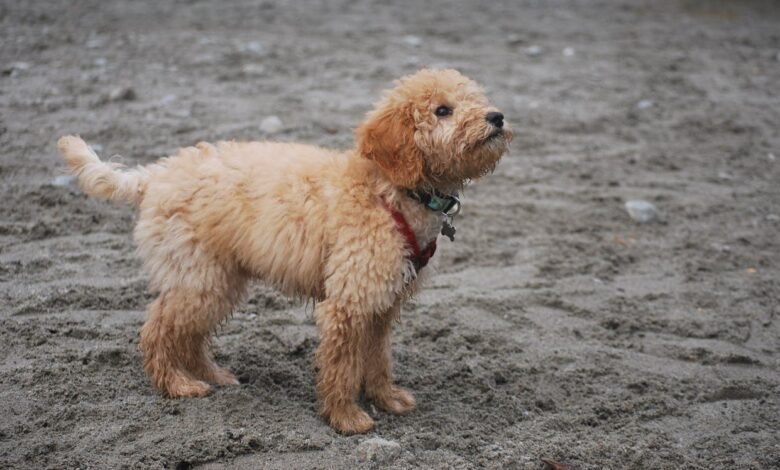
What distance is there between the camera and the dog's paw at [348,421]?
4.09 metres

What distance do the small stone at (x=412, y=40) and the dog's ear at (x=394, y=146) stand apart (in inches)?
289

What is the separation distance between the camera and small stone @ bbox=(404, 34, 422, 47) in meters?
11.1

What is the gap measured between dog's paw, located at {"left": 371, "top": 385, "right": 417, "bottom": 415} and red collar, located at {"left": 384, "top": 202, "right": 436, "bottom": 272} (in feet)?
2.42

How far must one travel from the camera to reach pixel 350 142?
7613mm

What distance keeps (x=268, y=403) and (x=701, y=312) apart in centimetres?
299

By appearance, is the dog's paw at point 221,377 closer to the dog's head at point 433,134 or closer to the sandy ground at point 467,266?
the sandy ground at point 467,266

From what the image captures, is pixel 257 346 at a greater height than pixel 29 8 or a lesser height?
lesser

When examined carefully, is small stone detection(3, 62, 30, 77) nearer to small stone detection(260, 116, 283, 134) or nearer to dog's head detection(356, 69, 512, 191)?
small stone detection(260, 116, 283, 134)

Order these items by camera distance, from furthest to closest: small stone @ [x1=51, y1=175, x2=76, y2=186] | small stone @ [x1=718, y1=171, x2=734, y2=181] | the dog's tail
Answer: small stone @ [x1=718, y1=171, x2=734, y2=181]
small stone @ [x1=51, y1=175, x2=76, y2=186]
the dog's tail

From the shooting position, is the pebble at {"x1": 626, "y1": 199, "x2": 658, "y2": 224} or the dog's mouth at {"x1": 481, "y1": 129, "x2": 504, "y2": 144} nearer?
the dog's mouth at {"x1": 481, "y1": 129, "x2": 504, "y2": 144}

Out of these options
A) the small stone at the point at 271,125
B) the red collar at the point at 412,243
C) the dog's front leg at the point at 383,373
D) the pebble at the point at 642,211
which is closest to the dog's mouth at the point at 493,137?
the red collar at the point at 412,243

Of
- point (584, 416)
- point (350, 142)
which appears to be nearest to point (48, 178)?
point (350, 142)

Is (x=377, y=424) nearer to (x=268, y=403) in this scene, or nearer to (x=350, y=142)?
(x=268, y=403)

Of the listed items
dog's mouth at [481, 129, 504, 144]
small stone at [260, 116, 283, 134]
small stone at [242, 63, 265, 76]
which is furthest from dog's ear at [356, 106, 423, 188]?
small stone at [242, 63, 265, 76]
